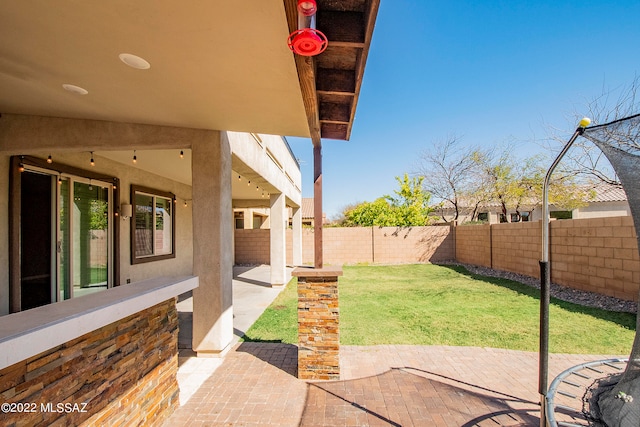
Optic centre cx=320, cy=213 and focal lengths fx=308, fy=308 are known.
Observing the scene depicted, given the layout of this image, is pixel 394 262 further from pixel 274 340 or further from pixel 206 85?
pixel 206 85

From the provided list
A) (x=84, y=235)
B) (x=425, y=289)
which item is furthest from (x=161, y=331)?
(x=425, y=289)

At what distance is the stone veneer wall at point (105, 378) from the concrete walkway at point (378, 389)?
1.48 ft

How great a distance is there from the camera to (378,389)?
3.22 m

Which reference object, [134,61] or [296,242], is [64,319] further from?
[296,242]

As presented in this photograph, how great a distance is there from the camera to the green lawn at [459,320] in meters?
4.48

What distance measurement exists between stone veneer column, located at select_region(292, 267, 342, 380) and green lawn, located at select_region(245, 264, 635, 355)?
1116mm

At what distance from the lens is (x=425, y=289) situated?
8.45 meters

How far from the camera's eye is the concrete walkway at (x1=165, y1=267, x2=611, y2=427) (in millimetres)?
2730

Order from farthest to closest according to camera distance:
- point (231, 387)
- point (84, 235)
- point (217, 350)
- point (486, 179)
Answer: point (486, 179) → point (84, 235) → point (217, 350) → point (231, 387)

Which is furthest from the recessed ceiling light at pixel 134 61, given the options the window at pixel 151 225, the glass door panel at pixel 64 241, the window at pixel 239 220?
the window at pixel 239 220

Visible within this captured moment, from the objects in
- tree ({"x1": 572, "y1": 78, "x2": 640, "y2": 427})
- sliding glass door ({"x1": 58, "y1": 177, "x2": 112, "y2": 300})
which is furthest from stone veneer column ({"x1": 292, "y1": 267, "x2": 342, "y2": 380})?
sliding glass door ({"x1": 58, "y1": 177, "x2": 112, "y2": 300})

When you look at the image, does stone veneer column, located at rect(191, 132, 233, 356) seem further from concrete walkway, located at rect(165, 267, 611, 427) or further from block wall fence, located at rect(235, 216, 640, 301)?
block wall fence, located at rect(235, 216, 640, 301)

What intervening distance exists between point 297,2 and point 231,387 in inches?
138

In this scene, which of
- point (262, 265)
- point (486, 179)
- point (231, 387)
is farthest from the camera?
point (486, 179)
